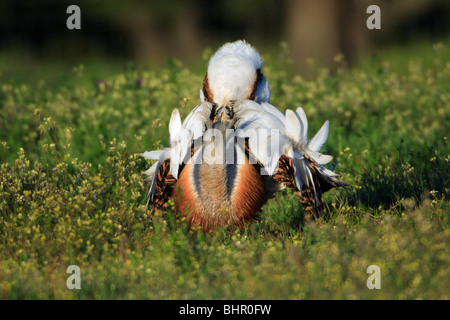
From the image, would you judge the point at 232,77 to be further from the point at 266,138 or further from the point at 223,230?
the point at 223,230

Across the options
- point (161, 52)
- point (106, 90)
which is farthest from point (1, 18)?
point (106, 90)

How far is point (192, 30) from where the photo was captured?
1411 centimetres

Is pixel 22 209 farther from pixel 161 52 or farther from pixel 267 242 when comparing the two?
pixel 161 52

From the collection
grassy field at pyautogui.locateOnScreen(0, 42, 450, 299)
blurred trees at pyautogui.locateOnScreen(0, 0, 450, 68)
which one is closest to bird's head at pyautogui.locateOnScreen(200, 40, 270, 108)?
grassy field at pyautogui.locateOnScreen(0, 42, 450, 299)

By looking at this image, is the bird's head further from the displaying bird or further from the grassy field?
the grassy field

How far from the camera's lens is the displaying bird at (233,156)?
397 cm

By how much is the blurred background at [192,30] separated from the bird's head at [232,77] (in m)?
4.98

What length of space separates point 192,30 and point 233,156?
34.2 feet

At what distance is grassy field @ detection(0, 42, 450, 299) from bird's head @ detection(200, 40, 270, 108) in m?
0.82

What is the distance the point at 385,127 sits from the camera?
6.57m

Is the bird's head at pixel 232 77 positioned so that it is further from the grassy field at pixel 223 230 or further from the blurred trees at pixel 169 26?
the blurred trees at pixel 169 26

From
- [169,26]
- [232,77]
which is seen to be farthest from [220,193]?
[169,26]

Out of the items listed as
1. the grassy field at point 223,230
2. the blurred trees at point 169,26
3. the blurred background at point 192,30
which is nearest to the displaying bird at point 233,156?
the grassy field at point 223,230

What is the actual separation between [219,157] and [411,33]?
980 centimetres
